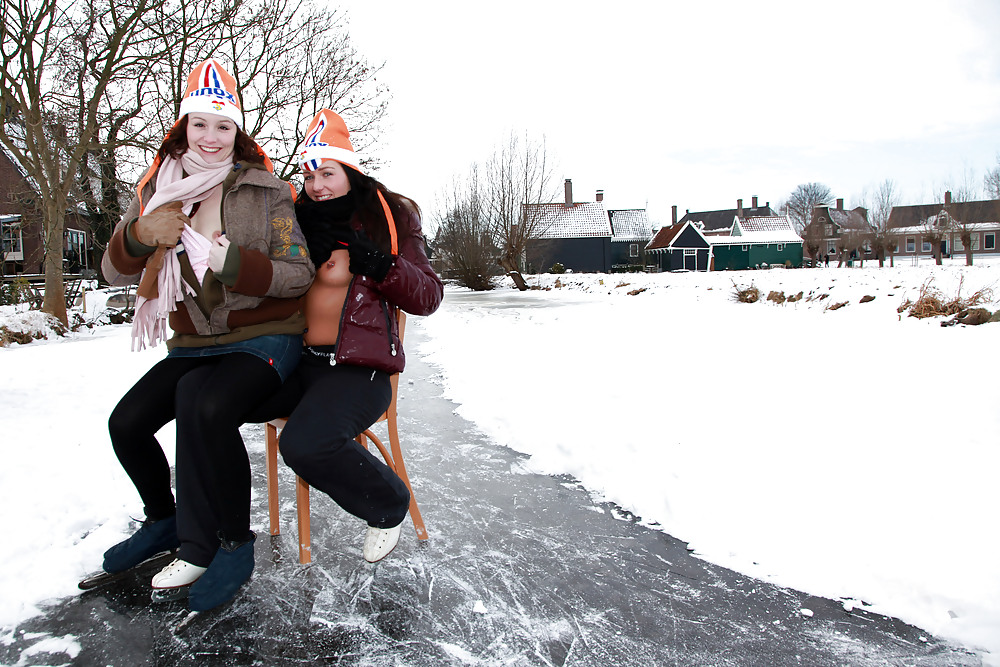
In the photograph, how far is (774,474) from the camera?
9.53 ft

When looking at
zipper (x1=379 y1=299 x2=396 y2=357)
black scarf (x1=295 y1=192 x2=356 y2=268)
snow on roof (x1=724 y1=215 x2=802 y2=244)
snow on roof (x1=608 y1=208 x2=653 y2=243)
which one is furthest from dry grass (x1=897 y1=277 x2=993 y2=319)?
snow on roof (x1=608 y1=208 x2=653 y2=243)

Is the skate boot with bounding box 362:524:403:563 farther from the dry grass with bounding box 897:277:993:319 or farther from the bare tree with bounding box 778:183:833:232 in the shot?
A: the bare tree with bounding box 778:183:833:232

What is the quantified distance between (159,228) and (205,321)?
14.0 inches

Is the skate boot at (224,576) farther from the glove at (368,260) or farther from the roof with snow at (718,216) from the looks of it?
the roof with snow at (718,216)

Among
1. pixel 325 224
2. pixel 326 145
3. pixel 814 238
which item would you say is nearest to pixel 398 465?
pixel 325 224

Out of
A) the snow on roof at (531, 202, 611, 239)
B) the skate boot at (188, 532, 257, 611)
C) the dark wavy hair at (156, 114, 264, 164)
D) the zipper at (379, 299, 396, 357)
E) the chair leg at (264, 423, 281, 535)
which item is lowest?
the skate boot at (188, 532, 257, 611)

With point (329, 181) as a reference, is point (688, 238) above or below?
above

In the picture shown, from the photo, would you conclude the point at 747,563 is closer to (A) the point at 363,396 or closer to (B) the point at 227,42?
(A) the point at 363,396

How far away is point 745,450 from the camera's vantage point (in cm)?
321

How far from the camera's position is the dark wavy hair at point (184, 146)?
2.31m

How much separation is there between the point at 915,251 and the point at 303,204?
229ft

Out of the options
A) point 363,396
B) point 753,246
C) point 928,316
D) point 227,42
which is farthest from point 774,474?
point 753,246

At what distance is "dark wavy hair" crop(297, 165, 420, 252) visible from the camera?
237 cm

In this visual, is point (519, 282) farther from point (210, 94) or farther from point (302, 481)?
point (302, 481)
